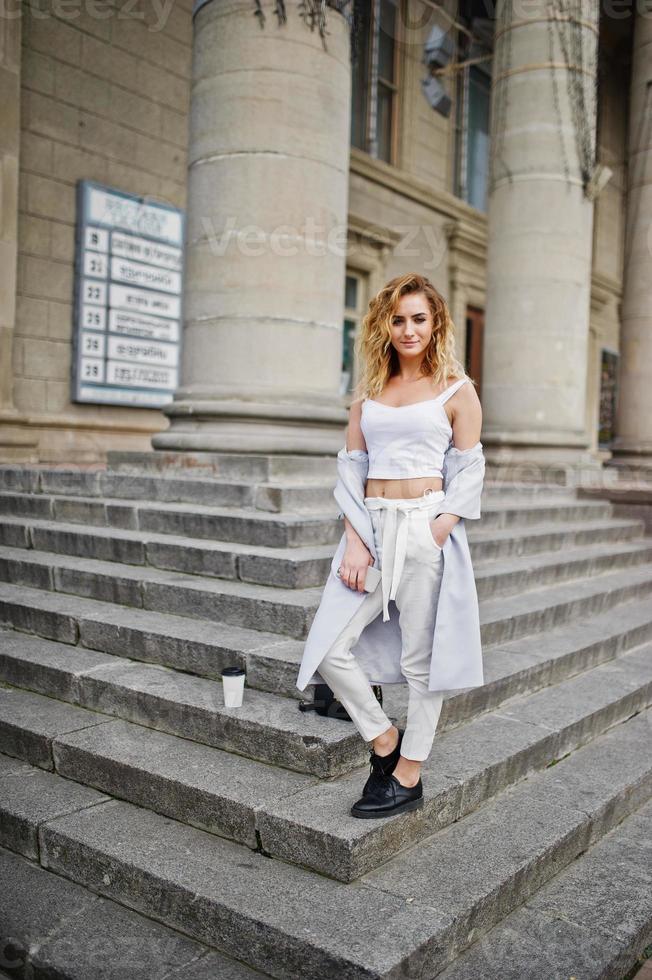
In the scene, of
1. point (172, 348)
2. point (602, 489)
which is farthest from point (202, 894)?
point (172, 348)

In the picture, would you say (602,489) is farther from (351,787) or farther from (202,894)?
(202,894)

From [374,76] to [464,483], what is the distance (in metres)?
12.9

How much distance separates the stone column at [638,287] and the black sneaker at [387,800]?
375 inches

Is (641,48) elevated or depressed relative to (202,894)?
elevated

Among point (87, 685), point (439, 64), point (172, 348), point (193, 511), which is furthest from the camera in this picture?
point (439, 64)

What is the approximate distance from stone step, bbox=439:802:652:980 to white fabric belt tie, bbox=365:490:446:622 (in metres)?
1.14

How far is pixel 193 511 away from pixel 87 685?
1840 millimetres

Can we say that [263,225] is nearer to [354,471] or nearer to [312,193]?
[312,193]

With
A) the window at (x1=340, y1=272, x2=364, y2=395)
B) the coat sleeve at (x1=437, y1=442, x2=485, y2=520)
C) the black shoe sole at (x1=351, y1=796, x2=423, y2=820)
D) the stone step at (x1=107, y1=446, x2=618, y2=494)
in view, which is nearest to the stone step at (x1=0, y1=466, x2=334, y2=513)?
the stone step at (x1=107, y1=446, x2=618, y2=494)

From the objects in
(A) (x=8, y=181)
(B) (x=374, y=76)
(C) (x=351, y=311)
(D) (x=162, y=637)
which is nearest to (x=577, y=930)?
(D) (x=162, y=637)

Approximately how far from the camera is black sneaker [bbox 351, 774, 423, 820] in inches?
121

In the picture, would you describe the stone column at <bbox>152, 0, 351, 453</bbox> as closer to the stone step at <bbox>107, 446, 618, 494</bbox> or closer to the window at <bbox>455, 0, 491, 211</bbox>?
the stone step at <bbox>107, 446, 618, 494</bbox>

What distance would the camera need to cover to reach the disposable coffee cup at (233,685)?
3.74 metres

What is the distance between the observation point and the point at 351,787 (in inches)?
133
